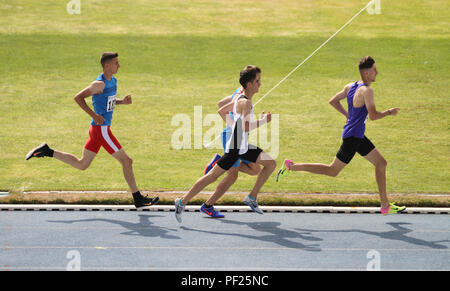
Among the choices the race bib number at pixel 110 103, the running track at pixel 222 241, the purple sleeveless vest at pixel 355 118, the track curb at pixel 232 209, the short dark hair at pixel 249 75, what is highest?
the short dark hair at pixel 249 75

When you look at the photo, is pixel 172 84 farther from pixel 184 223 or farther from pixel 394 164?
pixel 184 223

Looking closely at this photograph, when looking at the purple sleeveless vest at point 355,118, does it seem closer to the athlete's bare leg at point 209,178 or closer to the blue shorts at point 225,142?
the blue shorts at point 225,142

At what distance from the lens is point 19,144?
12766 millimetres

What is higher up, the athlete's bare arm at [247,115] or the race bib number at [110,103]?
the race bib number at [110,103]

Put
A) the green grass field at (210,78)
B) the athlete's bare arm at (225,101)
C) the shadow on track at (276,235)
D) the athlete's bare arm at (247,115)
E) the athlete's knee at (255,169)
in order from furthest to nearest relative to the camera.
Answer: the green grass field at (210,78) < the athlete's bare arm at (225,101) < the athlete's knee at (255,169) < the athlete's bare arm at (247,115) < the shadow on track at (276,235)

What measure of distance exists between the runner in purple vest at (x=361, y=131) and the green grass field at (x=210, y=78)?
1.43 m

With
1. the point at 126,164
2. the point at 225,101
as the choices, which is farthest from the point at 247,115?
the point at 126,164

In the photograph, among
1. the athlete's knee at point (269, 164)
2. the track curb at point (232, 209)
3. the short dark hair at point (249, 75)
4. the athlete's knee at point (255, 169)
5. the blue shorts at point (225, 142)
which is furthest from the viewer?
the track curb at point (232, 209)

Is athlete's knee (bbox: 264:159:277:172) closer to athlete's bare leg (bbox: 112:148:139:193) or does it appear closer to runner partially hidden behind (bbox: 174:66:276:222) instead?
runner partially hidden behind (bbox: 174:66:276:222)

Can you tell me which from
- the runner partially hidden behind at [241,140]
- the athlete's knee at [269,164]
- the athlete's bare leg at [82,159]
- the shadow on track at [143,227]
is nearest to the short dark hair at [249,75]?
the runner partially hidden behind at [241,140]

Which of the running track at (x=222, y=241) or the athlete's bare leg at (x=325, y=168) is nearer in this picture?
the running track at (x=222, y=241)

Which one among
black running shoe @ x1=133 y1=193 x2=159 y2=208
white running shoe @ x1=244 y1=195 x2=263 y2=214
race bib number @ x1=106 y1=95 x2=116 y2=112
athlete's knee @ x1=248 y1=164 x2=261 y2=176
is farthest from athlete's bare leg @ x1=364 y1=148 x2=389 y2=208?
race bib number @ x1=106 y1=95 x2=116 y2=112

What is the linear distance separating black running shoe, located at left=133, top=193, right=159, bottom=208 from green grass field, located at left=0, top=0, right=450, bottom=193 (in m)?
1.16

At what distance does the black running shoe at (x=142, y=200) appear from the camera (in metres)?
9.24
